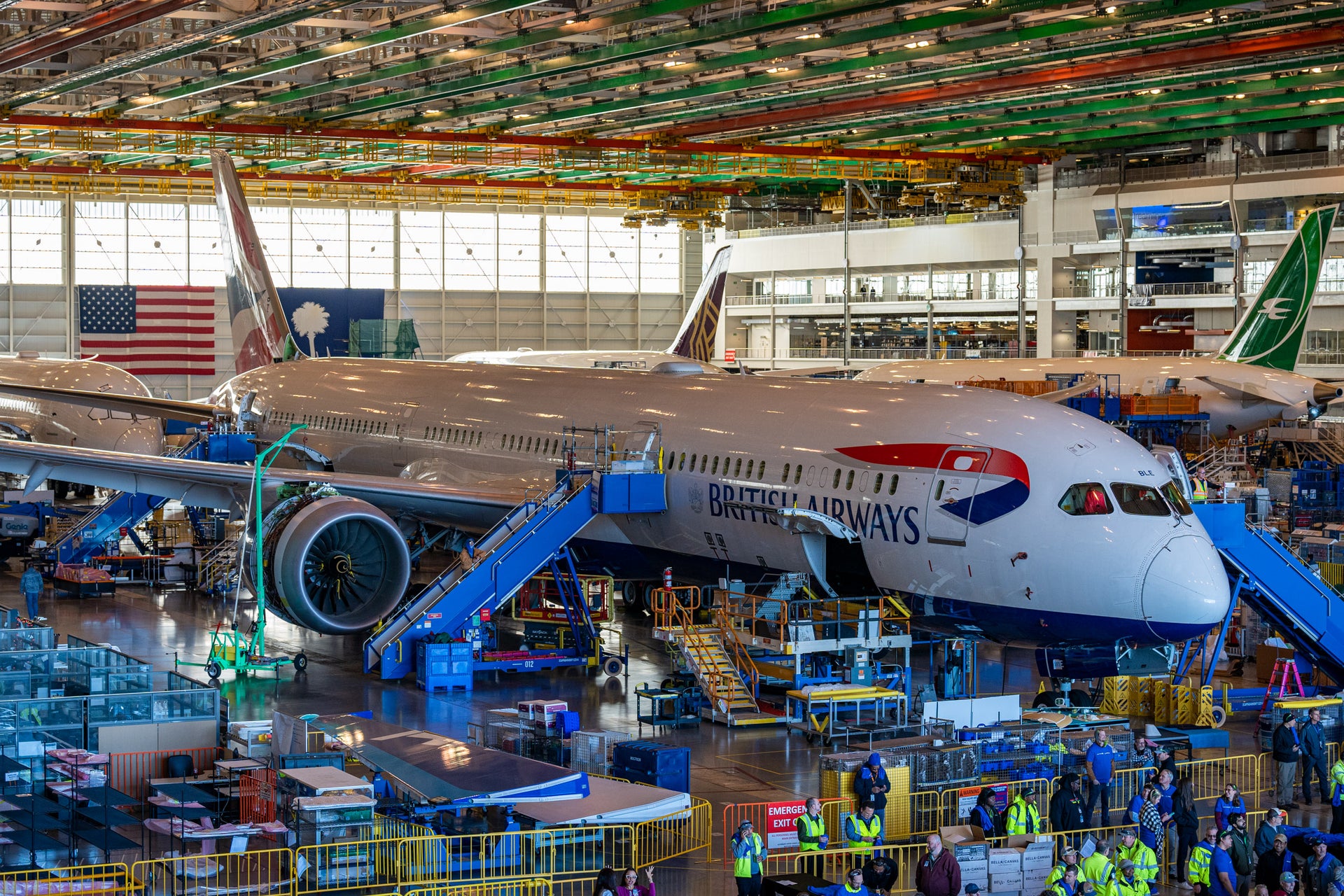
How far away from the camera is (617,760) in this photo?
16.5 meters

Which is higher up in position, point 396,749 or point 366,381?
point 366,381

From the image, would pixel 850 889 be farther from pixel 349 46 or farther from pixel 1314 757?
pixel 349 46

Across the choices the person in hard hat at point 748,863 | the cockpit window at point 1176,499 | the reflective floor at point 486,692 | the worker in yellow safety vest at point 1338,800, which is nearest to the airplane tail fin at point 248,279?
the reflective floor at point 486,692

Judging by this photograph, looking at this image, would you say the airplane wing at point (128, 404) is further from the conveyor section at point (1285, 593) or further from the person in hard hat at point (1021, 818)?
the person in hard hat at point (1021, 818)

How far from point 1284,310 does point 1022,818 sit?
114 ft

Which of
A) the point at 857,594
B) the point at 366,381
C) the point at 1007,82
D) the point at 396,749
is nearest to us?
the point at 396,749

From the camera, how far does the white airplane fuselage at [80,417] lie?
4000 cm

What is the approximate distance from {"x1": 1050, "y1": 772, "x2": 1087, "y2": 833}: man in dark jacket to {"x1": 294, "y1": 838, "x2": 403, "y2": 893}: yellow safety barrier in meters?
5.94

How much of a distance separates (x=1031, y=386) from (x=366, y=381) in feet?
64.8

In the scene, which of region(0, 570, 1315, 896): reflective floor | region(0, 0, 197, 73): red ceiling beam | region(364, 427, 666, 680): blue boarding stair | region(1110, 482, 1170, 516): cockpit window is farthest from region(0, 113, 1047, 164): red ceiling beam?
region(1110, 482, 1170, 516): cockpit window

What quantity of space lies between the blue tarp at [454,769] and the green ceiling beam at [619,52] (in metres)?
15.0

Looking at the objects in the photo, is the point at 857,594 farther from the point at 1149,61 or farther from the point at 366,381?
the point at 1149,61

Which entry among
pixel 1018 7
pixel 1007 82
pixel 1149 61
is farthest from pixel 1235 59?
pixel 1018 7

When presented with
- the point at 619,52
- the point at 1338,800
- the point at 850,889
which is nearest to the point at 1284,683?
the point at 1338,800
